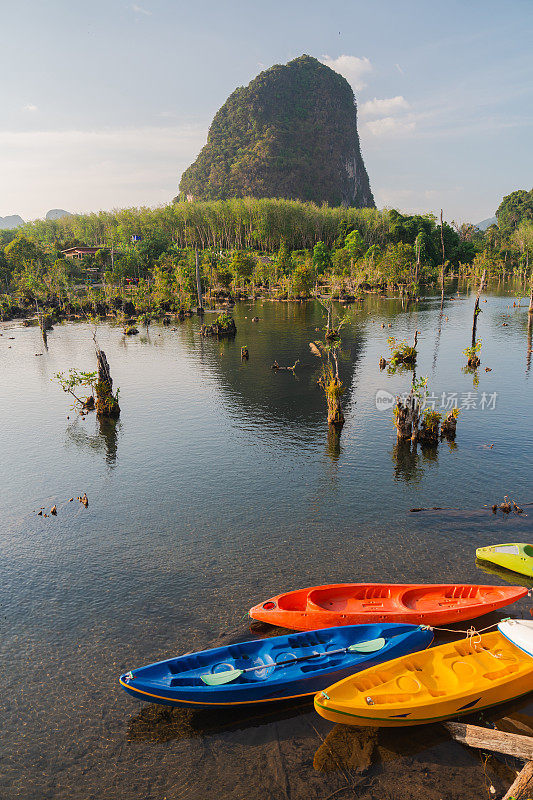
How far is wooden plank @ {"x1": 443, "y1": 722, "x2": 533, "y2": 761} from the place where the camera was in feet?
36.4

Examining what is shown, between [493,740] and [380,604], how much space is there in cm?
531

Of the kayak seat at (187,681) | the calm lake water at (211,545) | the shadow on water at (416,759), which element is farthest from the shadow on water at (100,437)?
the shadow on water at (416,759)

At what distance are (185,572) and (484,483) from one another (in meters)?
17.5

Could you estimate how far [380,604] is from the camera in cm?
1647

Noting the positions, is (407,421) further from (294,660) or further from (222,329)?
(222,329)

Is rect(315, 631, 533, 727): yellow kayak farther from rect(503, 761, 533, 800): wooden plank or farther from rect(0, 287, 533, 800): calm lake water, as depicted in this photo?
rect(503, 761, 533, 800): wooden plank

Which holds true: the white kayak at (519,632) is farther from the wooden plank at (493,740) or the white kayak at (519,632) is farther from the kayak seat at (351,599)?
the kayak seat at (351,599)

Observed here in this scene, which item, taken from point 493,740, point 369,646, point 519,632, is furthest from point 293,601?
point 519,632

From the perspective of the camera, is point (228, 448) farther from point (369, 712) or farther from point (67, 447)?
point (369, 712)

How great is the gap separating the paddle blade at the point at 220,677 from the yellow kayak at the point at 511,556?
12.1 meters

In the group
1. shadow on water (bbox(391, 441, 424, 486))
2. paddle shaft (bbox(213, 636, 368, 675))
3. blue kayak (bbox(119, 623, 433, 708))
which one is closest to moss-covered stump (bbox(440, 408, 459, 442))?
shadow on water (bbox(391, 441, 424, 486))

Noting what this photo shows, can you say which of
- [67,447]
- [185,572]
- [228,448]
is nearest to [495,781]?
[185,572]

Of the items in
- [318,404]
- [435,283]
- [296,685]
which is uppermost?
[435,283]

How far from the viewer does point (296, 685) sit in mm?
13398
